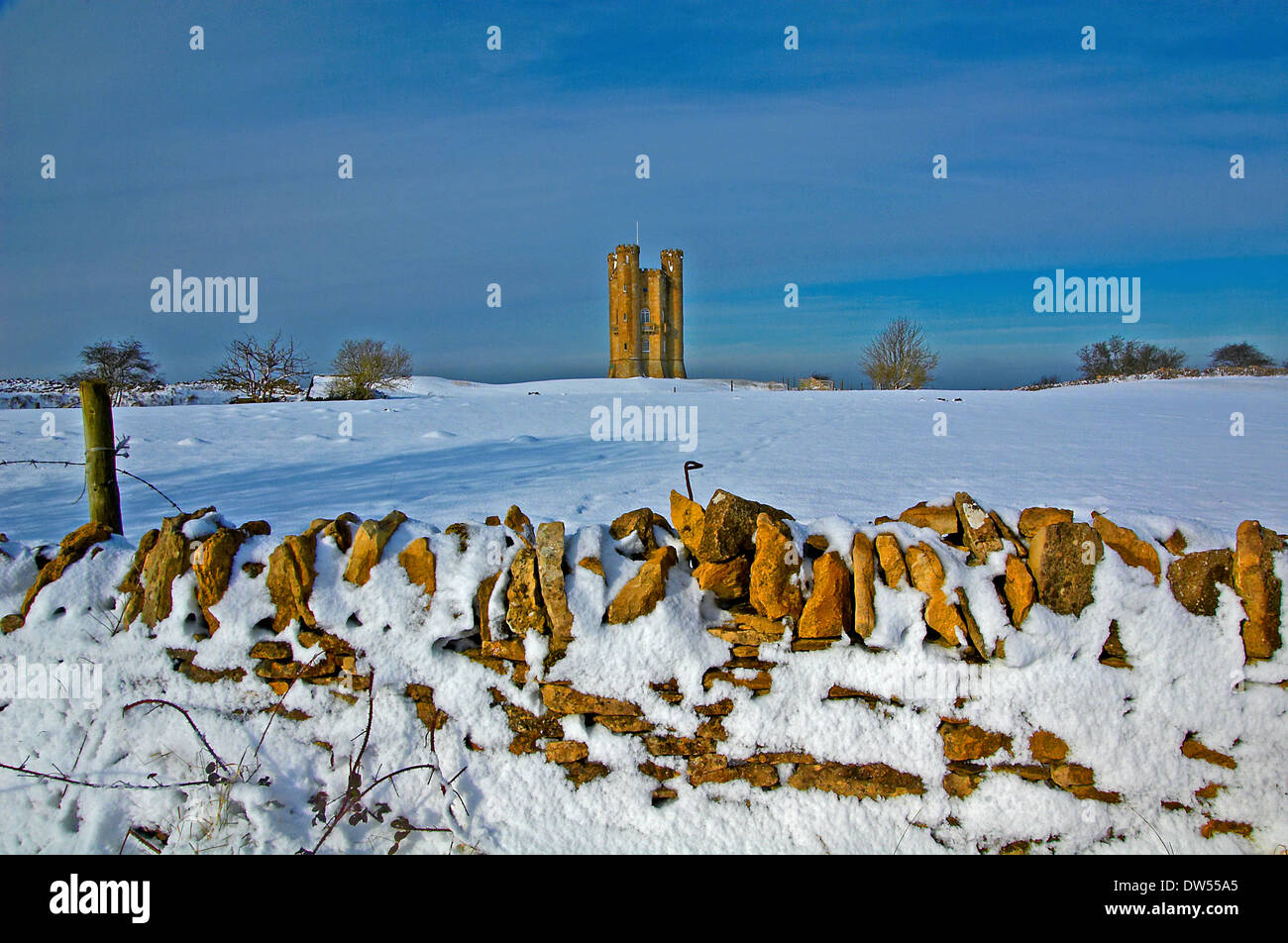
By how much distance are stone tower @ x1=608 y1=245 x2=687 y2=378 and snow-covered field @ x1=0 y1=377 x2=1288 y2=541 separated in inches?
1555

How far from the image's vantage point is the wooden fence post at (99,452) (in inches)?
121

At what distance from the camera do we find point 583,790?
2.37 metres

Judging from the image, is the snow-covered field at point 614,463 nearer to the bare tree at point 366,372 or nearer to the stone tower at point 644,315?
the bare tree at point 366,372

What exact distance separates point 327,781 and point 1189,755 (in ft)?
9.58

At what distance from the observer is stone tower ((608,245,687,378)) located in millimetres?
50906

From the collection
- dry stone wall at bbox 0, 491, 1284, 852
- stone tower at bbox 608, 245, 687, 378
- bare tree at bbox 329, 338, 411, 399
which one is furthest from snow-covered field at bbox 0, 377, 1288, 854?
stone tower at bbox 608, 245, 687, 378

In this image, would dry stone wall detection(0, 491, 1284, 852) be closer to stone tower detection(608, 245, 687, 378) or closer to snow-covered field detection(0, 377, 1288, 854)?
snow-covered field detection(0, 377, 1288, 854)

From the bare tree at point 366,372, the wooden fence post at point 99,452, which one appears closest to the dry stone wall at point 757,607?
the wooden fence post at point 99,452

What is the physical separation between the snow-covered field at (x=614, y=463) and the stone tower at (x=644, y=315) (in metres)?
39.5

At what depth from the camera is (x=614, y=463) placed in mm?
7004

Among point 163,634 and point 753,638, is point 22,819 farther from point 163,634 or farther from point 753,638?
point 753,638

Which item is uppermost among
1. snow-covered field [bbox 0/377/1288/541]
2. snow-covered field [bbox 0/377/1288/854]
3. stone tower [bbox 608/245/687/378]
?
stone tower [bbox 608/245/687/378]

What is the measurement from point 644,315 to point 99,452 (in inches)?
1978
